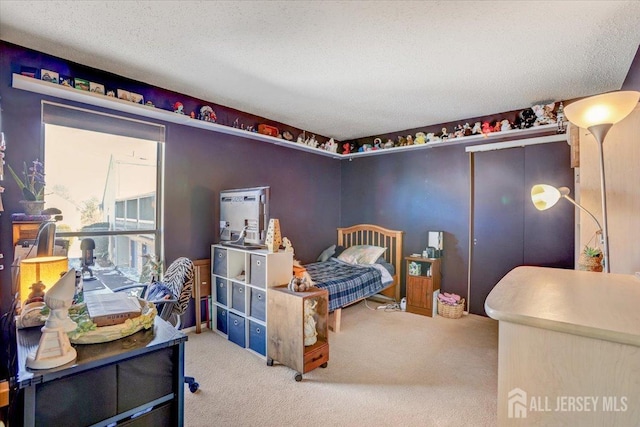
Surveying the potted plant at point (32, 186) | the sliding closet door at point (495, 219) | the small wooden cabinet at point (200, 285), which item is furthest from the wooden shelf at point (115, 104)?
the sliding closet door at point (495, 219)

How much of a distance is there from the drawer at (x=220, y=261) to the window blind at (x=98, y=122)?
1273mm

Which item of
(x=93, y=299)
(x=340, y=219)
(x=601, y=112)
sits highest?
(x=601, y=112)

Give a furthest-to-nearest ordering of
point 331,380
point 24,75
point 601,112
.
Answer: point 331,380
point 24,75
point 601,112

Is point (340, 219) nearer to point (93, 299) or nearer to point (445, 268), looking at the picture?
point (445, 268)

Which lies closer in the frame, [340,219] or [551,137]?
[551,137]

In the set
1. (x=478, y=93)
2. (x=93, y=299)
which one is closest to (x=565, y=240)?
(x=478, y=93)

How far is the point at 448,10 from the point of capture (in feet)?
5.74

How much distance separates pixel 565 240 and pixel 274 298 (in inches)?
125

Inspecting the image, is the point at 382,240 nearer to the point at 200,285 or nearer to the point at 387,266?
the point at 387,266

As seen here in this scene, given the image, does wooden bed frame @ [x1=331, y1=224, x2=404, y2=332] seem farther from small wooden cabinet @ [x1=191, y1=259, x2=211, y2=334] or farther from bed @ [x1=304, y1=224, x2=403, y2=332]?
small wooden cabinet @ [x1=191, y1=259, x2=211, y2=334]

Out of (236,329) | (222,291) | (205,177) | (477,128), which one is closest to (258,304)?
(236,329)

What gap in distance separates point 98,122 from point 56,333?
91.4 inches

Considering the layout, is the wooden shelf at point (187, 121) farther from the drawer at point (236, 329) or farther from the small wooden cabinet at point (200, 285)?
the drawer at point (236, 329)

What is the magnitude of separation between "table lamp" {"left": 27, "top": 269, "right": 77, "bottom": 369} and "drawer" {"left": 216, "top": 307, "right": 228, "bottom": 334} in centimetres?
212
